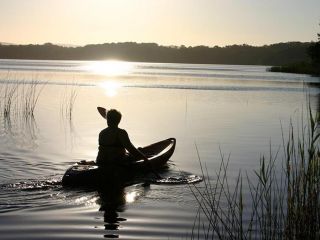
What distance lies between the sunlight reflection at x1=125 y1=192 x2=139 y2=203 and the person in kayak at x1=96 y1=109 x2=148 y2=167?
84 cm

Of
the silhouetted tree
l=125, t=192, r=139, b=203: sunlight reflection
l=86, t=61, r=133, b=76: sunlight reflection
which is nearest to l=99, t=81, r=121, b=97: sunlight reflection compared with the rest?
l=125, t=192, r=139, b=203: sunlight reflection

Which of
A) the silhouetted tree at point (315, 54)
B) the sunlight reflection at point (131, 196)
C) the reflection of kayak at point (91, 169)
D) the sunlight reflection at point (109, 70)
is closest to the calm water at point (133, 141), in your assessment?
the sunlight reflection at point (131, 196)

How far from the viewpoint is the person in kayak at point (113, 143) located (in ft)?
34.1

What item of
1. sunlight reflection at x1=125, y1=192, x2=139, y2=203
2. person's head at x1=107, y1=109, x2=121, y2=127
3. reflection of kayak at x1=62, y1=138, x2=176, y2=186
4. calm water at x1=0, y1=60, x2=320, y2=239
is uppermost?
person's head at x1=107, y1=109, x2=121, y2=127

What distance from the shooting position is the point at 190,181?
11.1 metres

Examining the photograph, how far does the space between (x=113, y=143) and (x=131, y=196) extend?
4.11 ft

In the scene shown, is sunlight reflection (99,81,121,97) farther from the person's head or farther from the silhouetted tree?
the silhouetted tree

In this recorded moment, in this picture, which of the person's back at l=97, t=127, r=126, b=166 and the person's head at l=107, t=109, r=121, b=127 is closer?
the person's head at l=107, t=109, r=121, b=127

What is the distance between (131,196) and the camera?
32.3 ft

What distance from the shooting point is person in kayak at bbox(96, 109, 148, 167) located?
10394 millimetres

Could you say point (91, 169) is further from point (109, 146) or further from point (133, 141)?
point (133, 141)

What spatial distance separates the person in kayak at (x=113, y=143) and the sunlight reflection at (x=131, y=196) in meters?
0.84

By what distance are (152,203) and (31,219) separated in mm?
2228

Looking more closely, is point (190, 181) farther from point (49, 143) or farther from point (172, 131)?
point (172, 131)
